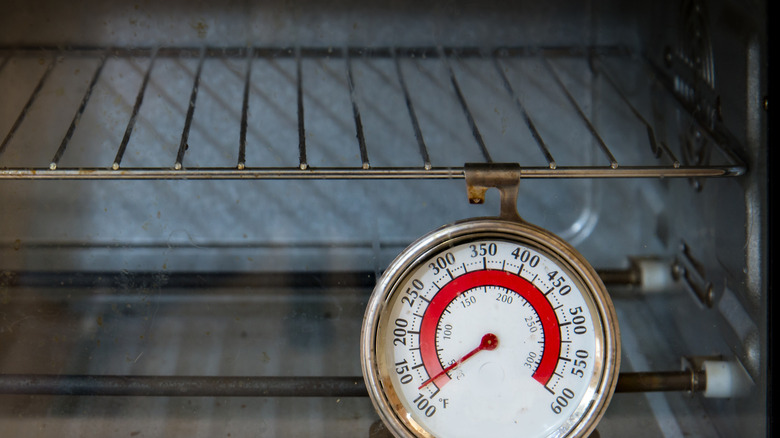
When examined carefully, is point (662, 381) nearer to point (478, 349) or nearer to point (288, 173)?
point (478, 349)

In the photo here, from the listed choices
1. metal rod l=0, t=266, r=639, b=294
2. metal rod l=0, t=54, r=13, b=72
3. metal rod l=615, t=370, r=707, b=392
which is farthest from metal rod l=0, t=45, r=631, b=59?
metal rod l=615, t=370, r=707, b=392

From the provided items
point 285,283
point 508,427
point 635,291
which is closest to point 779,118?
point 635,291

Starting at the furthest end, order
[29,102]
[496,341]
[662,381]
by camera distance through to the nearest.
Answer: [29,102], [662,381], [496,341]

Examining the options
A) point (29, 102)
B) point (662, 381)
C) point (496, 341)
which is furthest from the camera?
point (29, 102)

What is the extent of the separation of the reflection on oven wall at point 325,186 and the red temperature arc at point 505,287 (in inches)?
7.9

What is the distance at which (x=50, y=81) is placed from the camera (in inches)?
42.1

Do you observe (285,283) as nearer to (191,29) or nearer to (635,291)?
(191,29)

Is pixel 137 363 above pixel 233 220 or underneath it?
underneath

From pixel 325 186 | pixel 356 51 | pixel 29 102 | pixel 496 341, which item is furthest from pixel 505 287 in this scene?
pixel 29 102

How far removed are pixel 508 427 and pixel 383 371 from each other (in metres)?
0.16

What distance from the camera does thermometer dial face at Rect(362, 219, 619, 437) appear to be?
84 cm

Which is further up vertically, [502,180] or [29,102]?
[29,102]

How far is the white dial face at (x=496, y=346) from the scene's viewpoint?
845mm

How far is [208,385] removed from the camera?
3.07 feet
